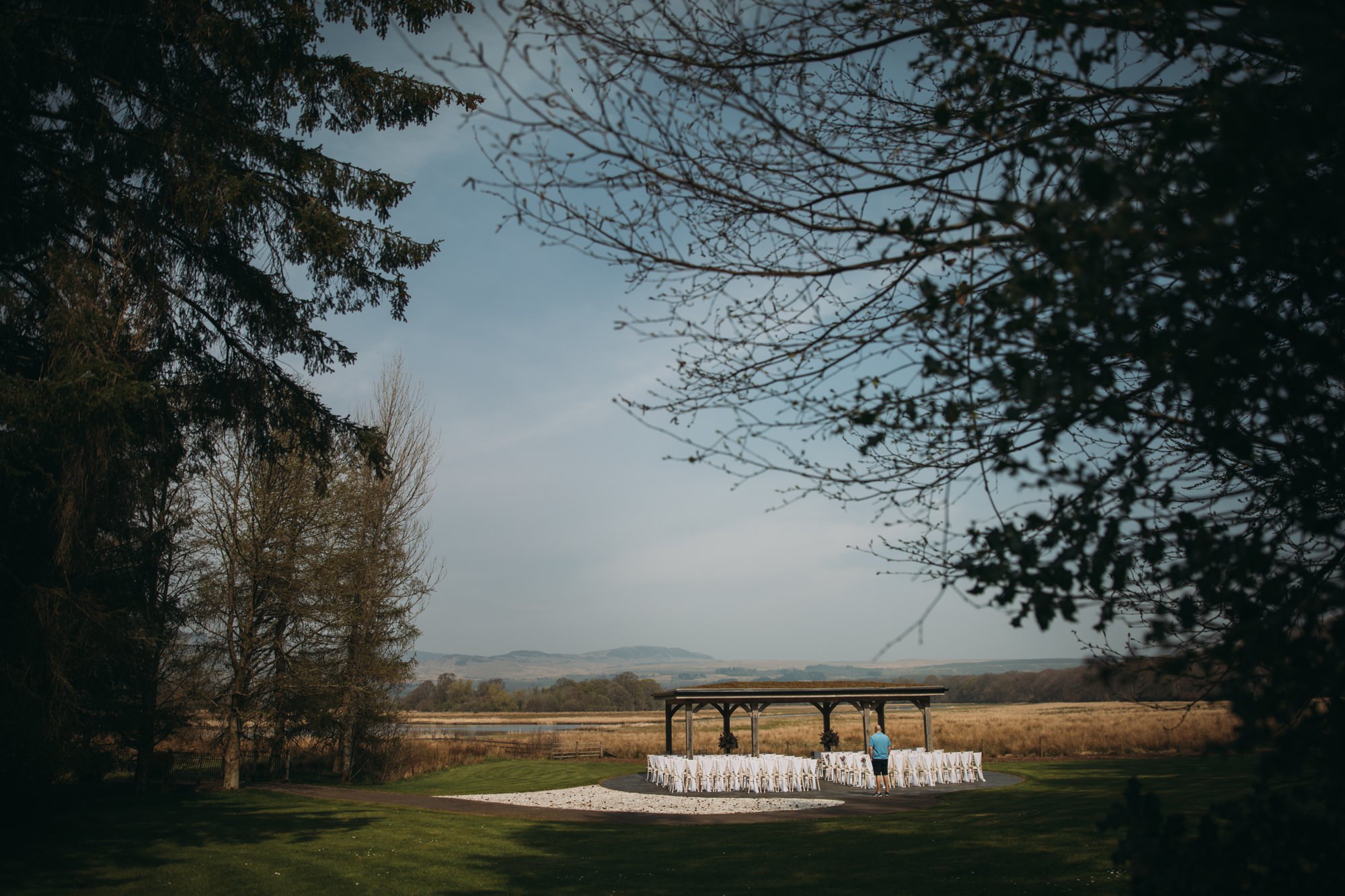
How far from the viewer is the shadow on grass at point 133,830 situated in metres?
9.83

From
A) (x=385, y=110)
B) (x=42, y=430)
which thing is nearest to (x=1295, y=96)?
Result: (x=42, y=430)

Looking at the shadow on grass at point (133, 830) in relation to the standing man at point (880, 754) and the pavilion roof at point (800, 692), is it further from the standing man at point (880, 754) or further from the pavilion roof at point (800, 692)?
the standing man at point (880, 754)

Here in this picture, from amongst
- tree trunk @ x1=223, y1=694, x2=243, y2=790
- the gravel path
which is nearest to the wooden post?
the gravel path

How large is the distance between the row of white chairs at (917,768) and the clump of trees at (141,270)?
14989mm

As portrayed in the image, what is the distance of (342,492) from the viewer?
2342 centimetres

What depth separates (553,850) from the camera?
41.1ft

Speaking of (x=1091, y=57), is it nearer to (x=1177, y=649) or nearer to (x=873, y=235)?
(x=873, y=235)

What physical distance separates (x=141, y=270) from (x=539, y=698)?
375 ft

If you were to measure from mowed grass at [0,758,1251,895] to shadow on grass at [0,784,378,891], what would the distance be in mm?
42

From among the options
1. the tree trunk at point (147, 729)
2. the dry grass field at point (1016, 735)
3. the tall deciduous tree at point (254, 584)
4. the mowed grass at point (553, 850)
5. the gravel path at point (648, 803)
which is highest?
the tall deciduous tree at point (254, 584)

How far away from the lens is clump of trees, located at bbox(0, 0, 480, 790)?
8242 millimetres

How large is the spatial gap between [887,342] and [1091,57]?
1285mm

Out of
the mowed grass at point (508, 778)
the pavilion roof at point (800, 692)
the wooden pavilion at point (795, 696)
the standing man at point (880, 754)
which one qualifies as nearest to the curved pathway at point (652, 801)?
the standing man at point (880, 754)

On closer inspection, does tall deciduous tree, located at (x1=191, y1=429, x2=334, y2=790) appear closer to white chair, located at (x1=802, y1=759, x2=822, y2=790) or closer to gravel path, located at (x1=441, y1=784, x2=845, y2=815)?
gravel path, located at (x1=441, y1=784, x2=845, y2=815)
